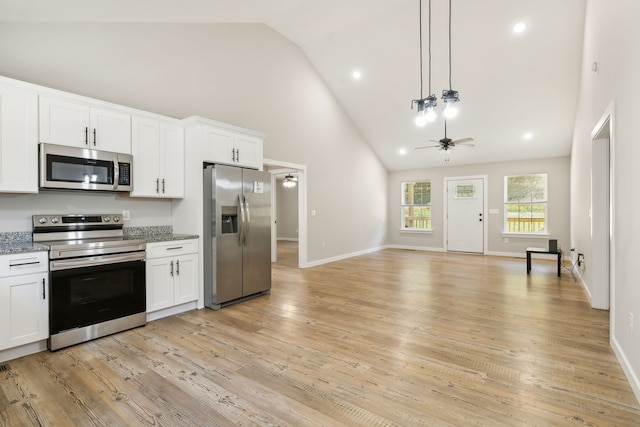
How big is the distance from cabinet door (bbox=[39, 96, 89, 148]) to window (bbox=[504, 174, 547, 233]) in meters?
8.62

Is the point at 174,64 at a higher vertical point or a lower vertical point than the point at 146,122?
higher

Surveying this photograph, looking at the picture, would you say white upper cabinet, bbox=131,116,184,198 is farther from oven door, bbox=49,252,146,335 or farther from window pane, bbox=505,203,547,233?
window pane, bbox=505,203,547,233

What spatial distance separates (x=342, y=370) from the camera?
2438mm

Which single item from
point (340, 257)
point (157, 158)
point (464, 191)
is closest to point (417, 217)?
point (464, 191)

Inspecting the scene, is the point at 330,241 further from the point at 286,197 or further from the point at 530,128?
the point at 286,197

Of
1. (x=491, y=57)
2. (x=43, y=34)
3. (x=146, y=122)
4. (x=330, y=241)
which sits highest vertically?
(x=491, y=57)

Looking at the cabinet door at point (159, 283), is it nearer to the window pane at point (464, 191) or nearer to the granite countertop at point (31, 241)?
the granite countertop at point (31, 241)

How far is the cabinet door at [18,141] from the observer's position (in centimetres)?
265

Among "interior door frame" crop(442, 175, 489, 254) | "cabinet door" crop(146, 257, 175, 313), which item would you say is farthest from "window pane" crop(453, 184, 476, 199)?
"cabinet door" crop(146, 257, 175, 313)

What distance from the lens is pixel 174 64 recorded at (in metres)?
4.26

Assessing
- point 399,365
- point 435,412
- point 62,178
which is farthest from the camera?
point 62,178

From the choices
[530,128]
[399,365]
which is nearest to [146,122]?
[399,365]

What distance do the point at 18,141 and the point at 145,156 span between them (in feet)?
3.49

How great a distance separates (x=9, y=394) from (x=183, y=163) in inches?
102
